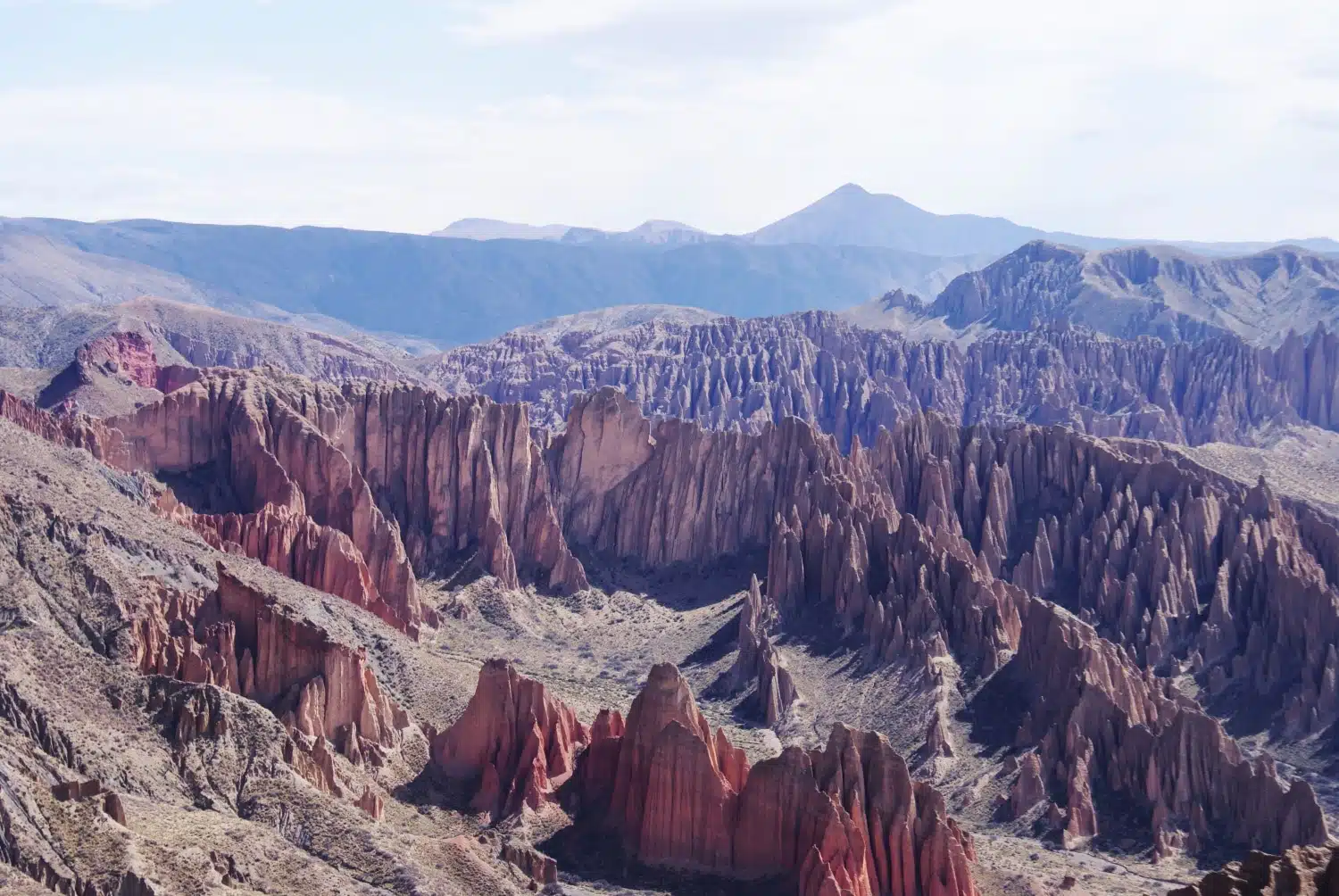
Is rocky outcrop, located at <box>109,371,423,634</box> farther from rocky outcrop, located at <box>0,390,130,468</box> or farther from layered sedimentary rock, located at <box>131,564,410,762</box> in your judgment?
layered sedimentary rock, located at <box>131,564,410,762</box>

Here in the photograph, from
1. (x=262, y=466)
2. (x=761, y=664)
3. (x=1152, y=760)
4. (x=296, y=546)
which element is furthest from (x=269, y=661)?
(x=1152, y=760)

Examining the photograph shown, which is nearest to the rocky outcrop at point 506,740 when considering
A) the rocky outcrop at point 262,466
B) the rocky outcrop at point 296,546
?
the rocky outcrop at point 296,546

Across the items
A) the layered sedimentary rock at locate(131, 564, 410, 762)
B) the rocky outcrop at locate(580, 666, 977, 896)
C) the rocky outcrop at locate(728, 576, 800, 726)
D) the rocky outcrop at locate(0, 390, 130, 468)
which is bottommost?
the rocky outcrop at locate(728, 576, 800, 726)

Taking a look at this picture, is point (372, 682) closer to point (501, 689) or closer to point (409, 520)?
point (501, 689)

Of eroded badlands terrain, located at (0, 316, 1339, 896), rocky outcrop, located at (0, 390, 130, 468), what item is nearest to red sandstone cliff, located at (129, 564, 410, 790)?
eroded badlands terrain, located at (0, 316, 1339, 896)

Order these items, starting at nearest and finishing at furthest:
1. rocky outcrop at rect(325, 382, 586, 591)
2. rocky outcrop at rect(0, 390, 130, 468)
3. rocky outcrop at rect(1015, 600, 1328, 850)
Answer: rocky outcrop at rect(1015, 600, 1328, 850) → rocky outcrop at rect(0, 390, 130, 468) → rocky outcrop at rect(325, 382, 586, 591)

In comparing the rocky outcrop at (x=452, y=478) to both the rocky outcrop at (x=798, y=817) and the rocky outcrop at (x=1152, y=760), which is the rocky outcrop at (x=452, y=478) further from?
the rocky outcrop at (x=798, y=817)
